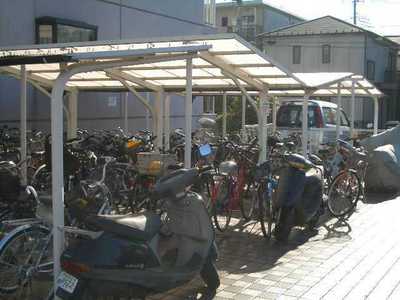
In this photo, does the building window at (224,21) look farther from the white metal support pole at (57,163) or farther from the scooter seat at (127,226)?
the scooter seat at (127,226)

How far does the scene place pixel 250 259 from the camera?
609cm


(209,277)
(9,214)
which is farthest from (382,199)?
(9,214)

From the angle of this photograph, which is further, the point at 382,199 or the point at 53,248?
the point at 382,199

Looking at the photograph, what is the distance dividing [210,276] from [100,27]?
9489 millimetres

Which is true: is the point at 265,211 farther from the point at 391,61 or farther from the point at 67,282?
the point at 391,61

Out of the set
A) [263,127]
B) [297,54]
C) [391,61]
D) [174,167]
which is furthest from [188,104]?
[391,61]

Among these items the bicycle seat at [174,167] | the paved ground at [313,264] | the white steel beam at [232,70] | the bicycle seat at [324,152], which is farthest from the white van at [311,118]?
the bicycle seat at [174,167]

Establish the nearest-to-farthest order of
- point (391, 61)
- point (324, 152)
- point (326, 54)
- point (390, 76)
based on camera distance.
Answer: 1. point (324, 152)
2. point (326, 54)
3. point (390, 76)
4. point (391, 61)

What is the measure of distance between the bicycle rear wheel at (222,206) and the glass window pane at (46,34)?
6222 millimetres

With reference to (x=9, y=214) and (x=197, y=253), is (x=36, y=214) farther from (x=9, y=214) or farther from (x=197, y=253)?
(x=197, y=253)

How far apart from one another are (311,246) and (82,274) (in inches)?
143

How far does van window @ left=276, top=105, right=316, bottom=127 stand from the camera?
1472 centimetres

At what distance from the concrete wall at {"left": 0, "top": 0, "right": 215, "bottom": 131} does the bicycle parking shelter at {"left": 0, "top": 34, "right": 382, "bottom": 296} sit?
1.36 metres

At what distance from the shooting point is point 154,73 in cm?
898
